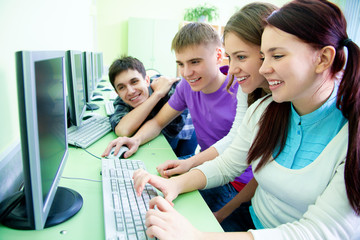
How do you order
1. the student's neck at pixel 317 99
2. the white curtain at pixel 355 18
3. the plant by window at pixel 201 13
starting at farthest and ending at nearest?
the plant by window at pixel 201 13 < the white curtain at pixel 355 18 < the student's neck at pixel 317 99

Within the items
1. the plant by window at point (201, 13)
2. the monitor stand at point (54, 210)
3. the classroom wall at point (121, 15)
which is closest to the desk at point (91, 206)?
the monitor stand at point (54, 210)

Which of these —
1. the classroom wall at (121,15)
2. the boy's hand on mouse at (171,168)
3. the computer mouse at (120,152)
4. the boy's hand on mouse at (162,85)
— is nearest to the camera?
the boy's hand on mouse at (171,168)

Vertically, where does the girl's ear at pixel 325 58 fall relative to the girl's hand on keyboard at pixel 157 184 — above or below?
above

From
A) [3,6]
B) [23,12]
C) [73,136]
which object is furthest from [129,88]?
[3,6]

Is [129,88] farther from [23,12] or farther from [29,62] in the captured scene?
[29,62]

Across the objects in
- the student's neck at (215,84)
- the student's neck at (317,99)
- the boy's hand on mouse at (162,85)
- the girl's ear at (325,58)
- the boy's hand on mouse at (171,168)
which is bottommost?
the boy's hand on mouse at (171,168)

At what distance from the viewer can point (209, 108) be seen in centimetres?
129

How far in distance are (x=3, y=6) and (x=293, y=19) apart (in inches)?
30.7

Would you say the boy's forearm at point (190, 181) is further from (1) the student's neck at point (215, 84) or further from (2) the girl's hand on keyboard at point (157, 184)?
(1) the student's neck at point (215, 84)

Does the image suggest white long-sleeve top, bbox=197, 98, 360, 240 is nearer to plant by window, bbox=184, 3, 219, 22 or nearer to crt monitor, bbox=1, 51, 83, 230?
crt monitor, bbox=1, 51, 83, 230

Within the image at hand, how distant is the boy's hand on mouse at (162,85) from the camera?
145cm

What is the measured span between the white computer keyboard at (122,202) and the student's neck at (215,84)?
567 millimetres

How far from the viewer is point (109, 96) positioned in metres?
2.40

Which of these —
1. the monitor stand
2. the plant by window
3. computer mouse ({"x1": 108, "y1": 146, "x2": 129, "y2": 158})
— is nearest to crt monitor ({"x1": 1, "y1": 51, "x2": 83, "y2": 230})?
the monitor stand
